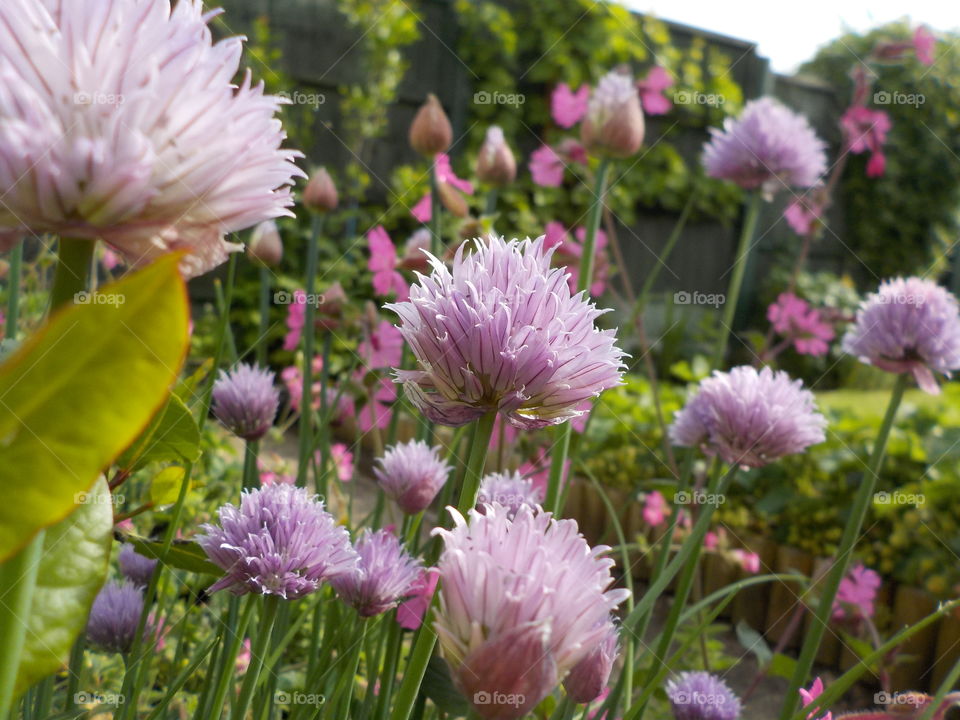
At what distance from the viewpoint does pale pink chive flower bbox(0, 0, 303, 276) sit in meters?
0.25

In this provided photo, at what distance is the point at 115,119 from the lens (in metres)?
0.26

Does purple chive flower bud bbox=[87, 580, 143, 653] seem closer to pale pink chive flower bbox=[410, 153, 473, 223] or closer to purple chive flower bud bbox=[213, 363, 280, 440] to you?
purple chive flower bud bbox=[213, 363, 280, 440]

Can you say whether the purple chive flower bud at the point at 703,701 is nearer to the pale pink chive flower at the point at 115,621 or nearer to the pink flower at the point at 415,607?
the pink flower at the point at 415,607

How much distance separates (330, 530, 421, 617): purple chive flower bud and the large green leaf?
1.13 feet

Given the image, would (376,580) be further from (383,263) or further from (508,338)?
(383,263)

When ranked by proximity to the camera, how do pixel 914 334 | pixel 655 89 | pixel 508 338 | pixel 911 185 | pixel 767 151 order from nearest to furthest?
pixel 508 338 → pixel 914 334 → pixel 767 151 → pixel 655 89 → pixel 911 185

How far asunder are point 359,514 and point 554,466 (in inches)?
60.8

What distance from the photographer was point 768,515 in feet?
8.14

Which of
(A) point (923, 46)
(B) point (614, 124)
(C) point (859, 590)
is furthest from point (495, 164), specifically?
(A) point (923, 46)

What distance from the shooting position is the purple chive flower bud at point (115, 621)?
2.37 ft

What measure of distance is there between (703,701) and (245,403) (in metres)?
0.50

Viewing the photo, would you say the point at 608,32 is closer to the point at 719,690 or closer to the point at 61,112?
the point at 719,690

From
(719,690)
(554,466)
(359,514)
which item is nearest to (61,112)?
(554,466)

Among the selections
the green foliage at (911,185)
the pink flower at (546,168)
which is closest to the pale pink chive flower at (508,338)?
the pink flower at (546,168)
